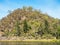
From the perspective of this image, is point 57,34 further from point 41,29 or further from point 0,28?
point 0,28

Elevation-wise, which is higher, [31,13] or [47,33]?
[31,13]

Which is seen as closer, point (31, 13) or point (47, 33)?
point (47, 33)

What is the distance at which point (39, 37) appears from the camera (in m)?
105

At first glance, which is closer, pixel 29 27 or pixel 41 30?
pixel 41 30

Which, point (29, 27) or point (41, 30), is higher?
point (29, 27)

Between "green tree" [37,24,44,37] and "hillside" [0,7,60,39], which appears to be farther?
"green tree" [37,24,44,37]

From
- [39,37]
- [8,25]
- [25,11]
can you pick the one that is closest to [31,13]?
[25,11]

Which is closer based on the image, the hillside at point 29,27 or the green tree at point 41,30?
the hillside at point 29,27

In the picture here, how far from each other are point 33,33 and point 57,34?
48.1ft

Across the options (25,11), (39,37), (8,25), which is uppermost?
(25,11)

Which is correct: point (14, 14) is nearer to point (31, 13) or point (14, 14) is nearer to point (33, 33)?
point (31, 13)

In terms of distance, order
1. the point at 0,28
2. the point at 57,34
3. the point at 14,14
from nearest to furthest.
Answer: the point at 57,34 < the point at 0,28 < the point at 14,14

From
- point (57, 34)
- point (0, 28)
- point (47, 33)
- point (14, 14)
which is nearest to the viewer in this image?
point (57, 34)

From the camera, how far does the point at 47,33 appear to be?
10881 cm
